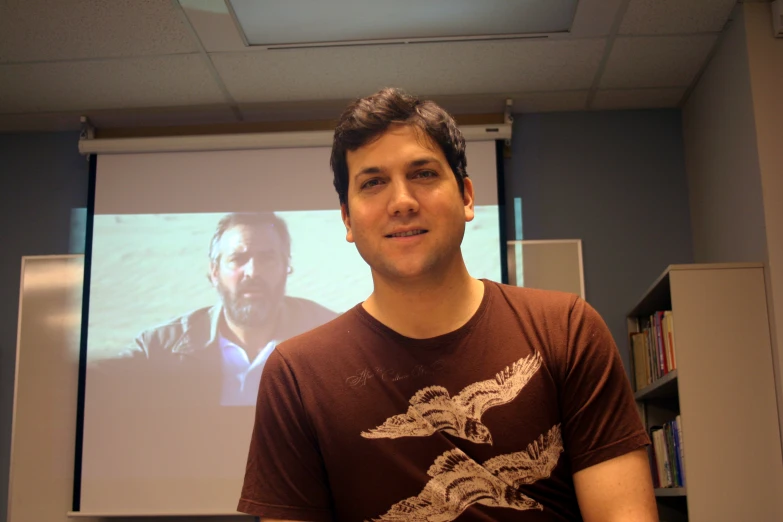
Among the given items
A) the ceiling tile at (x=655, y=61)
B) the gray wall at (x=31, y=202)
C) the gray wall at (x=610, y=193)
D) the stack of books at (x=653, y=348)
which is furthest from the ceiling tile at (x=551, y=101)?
the gray wall at (x=31, y=202)

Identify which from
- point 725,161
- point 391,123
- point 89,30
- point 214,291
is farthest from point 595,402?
point 214,291

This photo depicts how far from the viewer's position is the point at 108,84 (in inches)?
134

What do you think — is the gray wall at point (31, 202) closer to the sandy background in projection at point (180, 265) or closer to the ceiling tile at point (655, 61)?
the sandy background in projection at point (180, 265)

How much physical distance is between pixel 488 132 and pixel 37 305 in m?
2.24

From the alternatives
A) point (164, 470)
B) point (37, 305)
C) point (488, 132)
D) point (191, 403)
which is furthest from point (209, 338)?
point (488, 132)

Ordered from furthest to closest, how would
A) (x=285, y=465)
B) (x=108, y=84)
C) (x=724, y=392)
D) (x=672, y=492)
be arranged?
(x=108, y=84) → (x=672, y=492) → (x=724, y=392) → (x=285, y=465)

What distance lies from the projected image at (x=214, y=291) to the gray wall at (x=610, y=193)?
30 centimetres

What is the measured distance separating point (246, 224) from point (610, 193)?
66.4 inches

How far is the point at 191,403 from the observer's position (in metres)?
3.48

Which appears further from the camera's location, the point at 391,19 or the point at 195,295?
the point at 195,295

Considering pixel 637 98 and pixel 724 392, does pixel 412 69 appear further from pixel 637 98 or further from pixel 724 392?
pixel 724 392

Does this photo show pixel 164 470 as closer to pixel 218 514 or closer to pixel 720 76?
pixel 218 514

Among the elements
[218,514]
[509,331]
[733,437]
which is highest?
[509,331]

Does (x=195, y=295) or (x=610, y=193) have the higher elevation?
(x=610, y=193)
